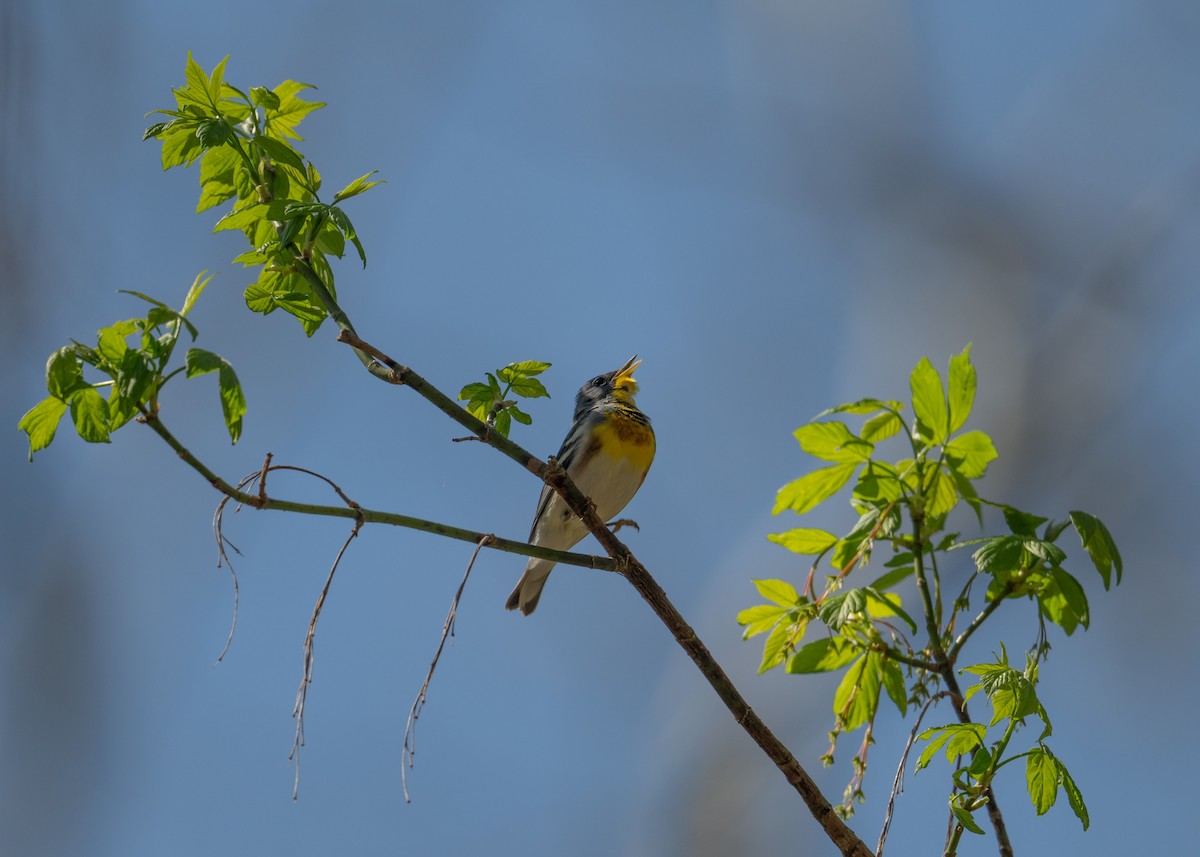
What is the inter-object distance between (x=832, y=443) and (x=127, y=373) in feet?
3.77

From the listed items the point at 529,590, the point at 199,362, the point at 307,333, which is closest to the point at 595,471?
the point at 529,590

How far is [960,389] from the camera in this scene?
2.04m

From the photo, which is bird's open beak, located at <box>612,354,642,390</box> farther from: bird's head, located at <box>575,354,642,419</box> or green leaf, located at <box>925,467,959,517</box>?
green leaf, located at <box>925,467,959,517</box>

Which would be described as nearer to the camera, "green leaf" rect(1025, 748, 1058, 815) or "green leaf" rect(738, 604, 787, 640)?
"green leaf" rect(1025, 748, 1058, 815)

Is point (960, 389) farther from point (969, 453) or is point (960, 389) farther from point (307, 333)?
point (307, 333)

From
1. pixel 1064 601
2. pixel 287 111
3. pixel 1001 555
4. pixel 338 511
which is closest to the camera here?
pixel 338 511

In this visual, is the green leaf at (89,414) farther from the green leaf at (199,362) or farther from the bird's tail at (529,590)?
the bird's tail at (529,590)

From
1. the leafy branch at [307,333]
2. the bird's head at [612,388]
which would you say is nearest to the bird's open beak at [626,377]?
the bird's head at [612,388]

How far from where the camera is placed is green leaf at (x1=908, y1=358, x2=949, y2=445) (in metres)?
2.04

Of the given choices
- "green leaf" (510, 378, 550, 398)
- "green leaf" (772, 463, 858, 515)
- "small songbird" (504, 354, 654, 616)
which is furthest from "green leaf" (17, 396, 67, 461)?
"small songbird" (504, 354, 654, 616)

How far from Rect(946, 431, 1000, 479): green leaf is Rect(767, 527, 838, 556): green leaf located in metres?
0.26

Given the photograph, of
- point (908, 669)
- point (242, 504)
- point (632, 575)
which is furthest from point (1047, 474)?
point (242, 504)

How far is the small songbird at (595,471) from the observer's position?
5.34 m

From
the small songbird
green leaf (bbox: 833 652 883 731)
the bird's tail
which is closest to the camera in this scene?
green leaf (bbox: 833 652 883 731)
